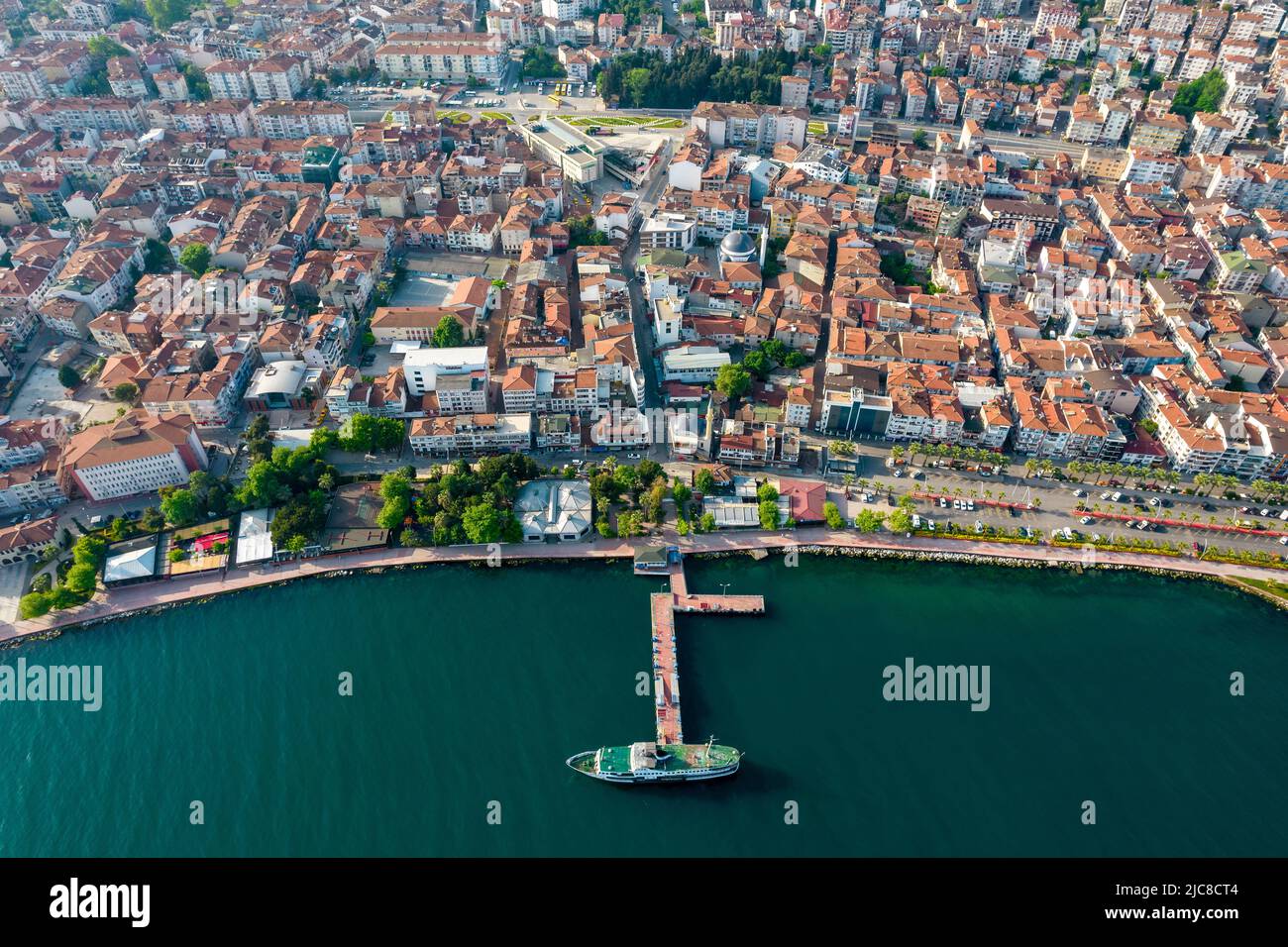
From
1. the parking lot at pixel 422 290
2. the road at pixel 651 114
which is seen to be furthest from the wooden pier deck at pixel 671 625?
the road at pixel 651 114

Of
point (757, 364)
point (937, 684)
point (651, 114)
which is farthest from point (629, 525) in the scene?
point (651, 114)

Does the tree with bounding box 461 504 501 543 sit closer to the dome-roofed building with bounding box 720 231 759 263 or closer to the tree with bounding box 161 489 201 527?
the tree with bounding box 161 489 201 527

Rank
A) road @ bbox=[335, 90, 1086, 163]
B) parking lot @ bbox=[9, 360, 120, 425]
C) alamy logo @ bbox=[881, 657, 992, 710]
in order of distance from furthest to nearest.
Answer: road @ bbox=[335, 90, 1086, 163]
parking lot @ bbox=[9, 360, 120, 425]
alamy logo @ bbox=[881, 657, 992, 710]

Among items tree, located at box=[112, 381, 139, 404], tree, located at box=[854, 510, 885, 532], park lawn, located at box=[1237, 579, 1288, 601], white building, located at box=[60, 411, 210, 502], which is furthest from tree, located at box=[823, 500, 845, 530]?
tree, located at box=[112, 381, 139, 404]

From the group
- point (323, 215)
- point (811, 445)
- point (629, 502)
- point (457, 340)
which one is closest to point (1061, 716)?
point (811, 445)

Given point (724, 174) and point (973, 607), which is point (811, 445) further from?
point (724, 174)

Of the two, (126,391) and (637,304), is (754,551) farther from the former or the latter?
(126,391)
